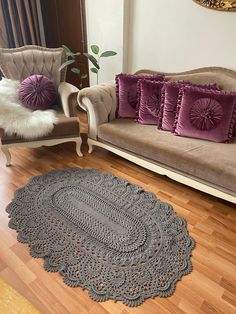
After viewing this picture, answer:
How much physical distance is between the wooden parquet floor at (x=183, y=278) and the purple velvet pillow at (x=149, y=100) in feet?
1.76

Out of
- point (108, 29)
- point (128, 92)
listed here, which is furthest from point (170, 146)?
point (108, 29)

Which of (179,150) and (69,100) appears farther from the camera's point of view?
(69,100)

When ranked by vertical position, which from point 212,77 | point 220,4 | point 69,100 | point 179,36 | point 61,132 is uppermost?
point 220,4

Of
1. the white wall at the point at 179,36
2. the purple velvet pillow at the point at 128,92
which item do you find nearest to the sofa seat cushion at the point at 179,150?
the purple velvet pillow at the point at 128,92

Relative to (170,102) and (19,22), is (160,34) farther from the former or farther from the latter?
(19,22)

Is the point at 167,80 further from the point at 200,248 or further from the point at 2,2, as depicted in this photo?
the point at 2,2

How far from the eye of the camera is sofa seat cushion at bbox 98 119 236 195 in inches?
67.9

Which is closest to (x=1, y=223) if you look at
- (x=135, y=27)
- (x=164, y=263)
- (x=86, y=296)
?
(x=86, y=296)

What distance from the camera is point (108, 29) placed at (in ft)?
9.37

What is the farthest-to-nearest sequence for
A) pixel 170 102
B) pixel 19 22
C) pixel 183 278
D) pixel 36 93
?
1. pixel 19 22
2. pixel 36 93
3. pixel 170 102
4. pixel 183 278

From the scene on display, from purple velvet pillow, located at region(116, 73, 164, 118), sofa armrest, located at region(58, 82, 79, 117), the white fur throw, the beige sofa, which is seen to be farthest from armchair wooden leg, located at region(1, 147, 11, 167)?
purple velvet pillow, located at region(116, 73, 164, 118)

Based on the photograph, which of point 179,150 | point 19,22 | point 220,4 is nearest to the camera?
point 179,150

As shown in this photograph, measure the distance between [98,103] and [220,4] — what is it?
1.35 meters

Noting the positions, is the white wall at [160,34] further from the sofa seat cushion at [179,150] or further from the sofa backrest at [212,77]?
the sofa seat cushion at [179,150]
